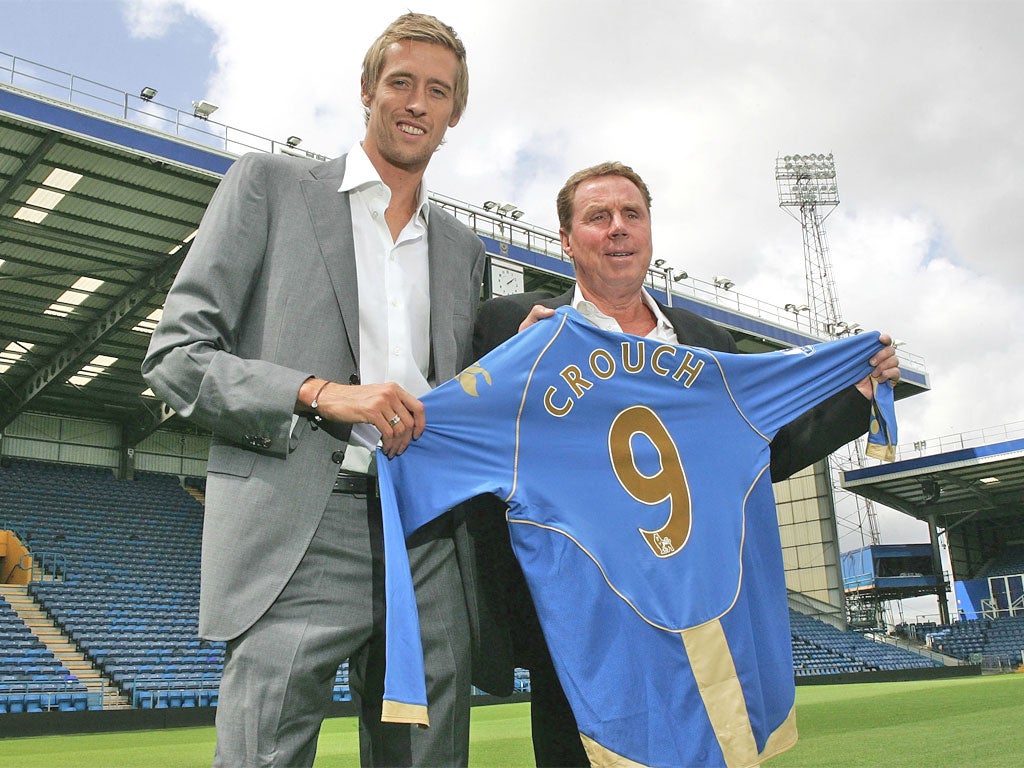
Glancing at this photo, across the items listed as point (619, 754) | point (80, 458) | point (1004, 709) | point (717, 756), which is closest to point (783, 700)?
point (717, 756)

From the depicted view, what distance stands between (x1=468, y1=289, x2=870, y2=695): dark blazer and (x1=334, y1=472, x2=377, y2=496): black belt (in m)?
0.34

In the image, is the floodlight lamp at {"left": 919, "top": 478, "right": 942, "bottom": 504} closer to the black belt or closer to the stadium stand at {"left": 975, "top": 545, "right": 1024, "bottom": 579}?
the stadium stand at {"left": 975, "top": 545, "right": 1024, "bottom": 579}

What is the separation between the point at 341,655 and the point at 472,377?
781 mm

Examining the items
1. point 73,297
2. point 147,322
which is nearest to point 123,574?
point 147,322

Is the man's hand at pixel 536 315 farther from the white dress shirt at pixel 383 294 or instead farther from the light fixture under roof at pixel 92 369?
the light fixture under roof at pixel 92 369

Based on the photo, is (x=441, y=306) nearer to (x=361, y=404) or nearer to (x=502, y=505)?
(x=361, y=404)

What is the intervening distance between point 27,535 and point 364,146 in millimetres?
20927

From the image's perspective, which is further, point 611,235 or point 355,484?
point 611,235

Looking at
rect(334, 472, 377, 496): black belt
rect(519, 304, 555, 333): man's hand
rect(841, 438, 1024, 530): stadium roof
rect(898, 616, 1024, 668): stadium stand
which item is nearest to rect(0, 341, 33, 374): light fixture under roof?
rect(519, 304, 555, 333): man's hand

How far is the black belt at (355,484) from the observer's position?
192 centimetres

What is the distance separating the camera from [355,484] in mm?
1938

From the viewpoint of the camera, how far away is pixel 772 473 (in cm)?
300

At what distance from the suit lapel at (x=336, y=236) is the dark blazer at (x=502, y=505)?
673mm

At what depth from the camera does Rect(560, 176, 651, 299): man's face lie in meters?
2.89
